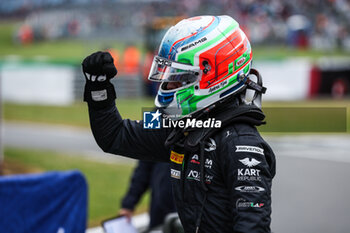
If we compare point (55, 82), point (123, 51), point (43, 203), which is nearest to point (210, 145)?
point (43, 203)

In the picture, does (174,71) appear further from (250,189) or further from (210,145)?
(250,189)

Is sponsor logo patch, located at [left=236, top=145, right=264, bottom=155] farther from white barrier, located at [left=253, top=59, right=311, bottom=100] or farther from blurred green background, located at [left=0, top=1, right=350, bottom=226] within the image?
white barrier, located at [left=253, top=59, right=311, bottom=100]

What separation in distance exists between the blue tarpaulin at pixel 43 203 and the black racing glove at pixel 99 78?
2.02 meters

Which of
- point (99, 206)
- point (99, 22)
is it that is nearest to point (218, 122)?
point (99, 206)

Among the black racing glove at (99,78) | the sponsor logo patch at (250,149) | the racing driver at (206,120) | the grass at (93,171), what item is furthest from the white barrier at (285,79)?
the sponsor logo patch at (250,149)

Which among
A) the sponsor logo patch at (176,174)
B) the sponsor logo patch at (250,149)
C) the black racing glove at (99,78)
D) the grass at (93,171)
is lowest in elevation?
the grass at (93,171)

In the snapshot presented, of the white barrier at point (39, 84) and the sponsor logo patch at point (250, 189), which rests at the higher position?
the white barrier at point (39, 84)

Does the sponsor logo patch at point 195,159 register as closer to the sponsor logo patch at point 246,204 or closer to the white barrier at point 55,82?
the sponsor logo patch at point 246,204

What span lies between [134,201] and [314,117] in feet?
5.92

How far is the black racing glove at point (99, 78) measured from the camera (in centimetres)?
208

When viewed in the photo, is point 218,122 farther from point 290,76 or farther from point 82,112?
point 290,76

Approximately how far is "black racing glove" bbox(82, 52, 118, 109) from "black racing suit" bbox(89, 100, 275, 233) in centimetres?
5

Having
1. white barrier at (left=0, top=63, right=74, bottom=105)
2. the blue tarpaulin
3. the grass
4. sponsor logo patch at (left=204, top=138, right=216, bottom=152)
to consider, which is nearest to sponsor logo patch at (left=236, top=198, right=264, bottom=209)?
sponsor logo patch at (left=204, top=138, right=216, bottom=152)

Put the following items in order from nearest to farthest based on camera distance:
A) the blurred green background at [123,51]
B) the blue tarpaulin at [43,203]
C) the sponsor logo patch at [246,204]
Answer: the sponsor logo patch at [246,204]
the blue tarpaulin at [43,203]
the blurred green background at [123,51]
